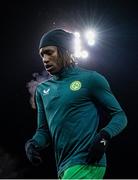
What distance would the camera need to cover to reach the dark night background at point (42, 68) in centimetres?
878

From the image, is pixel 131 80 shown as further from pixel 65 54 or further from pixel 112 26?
pixel 65 54

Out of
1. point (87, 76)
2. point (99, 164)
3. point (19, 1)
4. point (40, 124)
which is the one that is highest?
point (19, 1)

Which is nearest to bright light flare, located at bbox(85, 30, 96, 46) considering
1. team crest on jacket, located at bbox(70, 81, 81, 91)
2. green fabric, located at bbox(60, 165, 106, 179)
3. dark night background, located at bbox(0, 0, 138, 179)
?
dark night background, located at bbox(0, 0, 138, 179)

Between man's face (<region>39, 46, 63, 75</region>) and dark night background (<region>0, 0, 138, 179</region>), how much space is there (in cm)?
529

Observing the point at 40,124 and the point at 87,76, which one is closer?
the point at 87,76

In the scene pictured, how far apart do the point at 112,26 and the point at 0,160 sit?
3260mm

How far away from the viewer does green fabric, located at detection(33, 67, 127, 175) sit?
3197mm

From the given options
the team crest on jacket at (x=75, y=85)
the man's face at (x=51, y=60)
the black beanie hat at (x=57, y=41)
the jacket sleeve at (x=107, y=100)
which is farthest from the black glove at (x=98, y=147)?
the black beanie hat at (x=57, y=41)

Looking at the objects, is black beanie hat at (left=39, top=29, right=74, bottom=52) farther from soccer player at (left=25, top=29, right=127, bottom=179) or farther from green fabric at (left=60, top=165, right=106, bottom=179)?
green fabric at (left=60, top=165, right=106, bottom=179)

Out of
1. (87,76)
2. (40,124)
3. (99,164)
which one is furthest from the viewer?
(40,124)

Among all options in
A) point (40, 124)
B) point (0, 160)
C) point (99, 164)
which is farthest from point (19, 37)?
point (99, 164)

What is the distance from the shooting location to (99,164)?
10.4ft

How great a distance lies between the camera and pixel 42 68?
8.91 meters

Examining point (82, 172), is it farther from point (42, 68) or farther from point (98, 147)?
point (42, 68)
